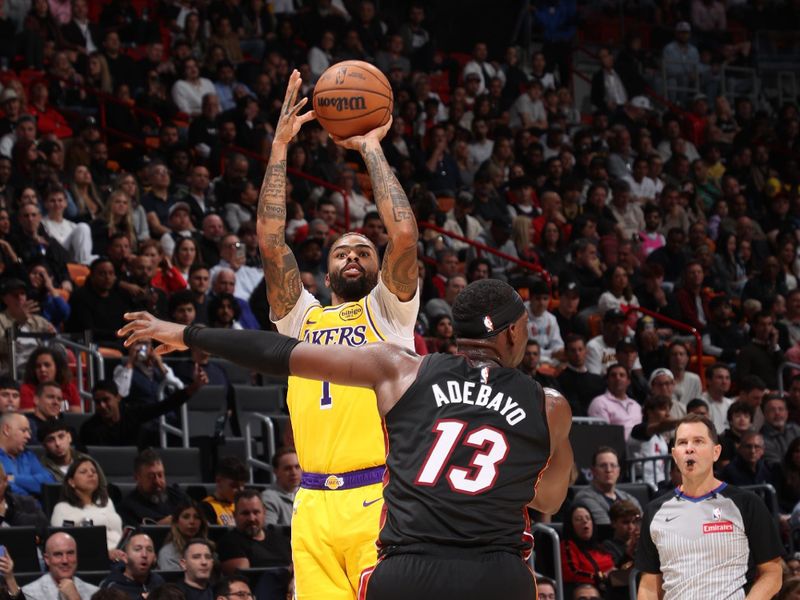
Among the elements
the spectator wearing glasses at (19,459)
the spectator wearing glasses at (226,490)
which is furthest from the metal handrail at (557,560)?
the spectator wearing glasses at (19,459)

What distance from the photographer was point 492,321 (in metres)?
5.09

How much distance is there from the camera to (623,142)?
2194 centimetres

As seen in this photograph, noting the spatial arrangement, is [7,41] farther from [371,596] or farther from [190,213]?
[371,596]

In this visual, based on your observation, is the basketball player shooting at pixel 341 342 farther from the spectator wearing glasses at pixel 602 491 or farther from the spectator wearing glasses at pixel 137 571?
the spectator wearing glasses at pixel 602 491

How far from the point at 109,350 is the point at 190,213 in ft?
9.12

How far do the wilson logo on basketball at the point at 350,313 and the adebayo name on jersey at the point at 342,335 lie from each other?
54mm

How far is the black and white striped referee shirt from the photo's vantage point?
7.83m

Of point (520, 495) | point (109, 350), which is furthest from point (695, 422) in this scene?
point (109, 350)

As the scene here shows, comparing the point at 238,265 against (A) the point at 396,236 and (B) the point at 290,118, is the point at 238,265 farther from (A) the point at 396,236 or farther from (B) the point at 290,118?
(A) the point at 396,236

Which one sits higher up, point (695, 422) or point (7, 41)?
point (7, 41)

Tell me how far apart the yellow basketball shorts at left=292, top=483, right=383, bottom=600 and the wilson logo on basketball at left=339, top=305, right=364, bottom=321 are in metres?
0.83

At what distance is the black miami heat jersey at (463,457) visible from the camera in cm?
489

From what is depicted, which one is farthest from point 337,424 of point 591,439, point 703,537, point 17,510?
point 591,439

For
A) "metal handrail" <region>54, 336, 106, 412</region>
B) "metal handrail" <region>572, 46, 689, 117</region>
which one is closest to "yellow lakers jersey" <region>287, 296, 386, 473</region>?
"metal handrail" <region>54, 336, 106, 412</region>
